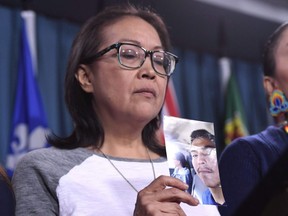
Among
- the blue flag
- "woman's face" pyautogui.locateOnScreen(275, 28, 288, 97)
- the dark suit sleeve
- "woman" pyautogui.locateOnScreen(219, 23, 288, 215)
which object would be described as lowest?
the blue flag

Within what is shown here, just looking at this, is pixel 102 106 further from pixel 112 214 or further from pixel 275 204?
pixel 275 204

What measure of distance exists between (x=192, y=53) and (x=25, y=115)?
1786 mm

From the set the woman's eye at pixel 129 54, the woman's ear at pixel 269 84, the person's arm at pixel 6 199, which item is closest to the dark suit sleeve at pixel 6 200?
the person's arm at pixel 6 199

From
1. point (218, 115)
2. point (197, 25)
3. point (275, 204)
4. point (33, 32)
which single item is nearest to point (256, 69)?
point (218, 115)

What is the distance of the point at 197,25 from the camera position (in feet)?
12.7

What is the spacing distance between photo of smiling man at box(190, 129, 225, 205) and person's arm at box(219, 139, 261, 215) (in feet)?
1.24

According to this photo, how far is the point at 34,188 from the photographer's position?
1160 mm

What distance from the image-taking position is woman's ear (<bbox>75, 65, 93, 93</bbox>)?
4.54ft

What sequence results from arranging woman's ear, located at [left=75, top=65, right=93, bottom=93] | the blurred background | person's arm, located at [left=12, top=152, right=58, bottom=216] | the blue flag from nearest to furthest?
person's arm, located at [left=12, top=152, right=58, bottom=216] < woman's ear, located at [left=75, top=65, right=93, bottom=93] < the blue flag < the blurred background

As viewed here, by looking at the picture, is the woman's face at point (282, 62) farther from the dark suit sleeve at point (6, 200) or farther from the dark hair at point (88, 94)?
the dark suit sleeve at point (6, 200)

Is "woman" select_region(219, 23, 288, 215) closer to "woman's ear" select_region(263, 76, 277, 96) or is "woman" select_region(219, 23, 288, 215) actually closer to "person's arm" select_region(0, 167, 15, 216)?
"woman's ear" select_region(263, 76, 277, 96)

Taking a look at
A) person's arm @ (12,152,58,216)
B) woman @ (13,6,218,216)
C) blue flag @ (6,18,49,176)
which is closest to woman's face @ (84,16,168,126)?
woman @ (13,6,218,216)

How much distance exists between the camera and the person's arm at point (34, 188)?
114 centimetres

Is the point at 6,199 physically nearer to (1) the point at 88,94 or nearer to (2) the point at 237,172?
(1) the point at 88,94
